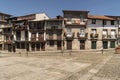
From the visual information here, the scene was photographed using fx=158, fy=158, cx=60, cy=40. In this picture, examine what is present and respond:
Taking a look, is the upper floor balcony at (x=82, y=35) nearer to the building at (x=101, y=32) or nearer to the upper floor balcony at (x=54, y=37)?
the building at (x=101, y=32)

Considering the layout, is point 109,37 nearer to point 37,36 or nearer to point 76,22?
point 76,22

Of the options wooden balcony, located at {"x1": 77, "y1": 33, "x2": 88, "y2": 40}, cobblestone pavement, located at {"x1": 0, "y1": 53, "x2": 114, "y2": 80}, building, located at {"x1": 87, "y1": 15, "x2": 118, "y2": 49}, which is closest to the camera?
cobblestone pavement, located at {"x1": 0, "y1": 53, "x2": 114, "y2": 80}

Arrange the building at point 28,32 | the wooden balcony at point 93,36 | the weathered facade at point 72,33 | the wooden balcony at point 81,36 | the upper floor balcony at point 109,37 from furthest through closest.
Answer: the building at point 28,32, the upper floor balcony at point 109,37, the wooden balcony at point 93,36, the weathered facade at point 72,33, the wooden balcony at point 81,36

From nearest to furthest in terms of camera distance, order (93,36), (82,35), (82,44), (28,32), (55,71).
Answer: (55,71), (82,35), (93,36), (82,44), (28,32)

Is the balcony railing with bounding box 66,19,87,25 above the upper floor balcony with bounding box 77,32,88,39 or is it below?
above

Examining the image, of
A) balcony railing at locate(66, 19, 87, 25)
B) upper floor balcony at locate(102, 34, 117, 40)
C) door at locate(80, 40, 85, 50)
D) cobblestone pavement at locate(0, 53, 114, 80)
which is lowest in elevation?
cobblestone pavement at locate(0, 53, 114, 80)

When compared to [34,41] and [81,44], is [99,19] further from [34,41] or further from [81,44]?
[34,41]

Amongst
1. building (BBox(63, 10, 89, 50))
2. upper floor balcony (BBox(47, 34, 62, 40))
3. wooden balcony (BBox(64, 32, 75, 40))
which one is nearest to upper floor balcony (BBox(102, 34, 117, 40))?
building (BBox(63, 10, 89, 50))

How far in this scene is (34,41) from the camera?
46781 mm

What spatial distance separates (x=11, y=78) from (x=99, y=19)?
37659 millimetres

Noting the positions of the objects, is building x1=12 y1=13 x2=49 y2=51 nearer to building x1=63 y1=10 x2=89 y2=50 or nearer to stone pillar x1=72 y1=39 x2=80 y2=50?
building x1=63 y1=10 x2=89 y2=50

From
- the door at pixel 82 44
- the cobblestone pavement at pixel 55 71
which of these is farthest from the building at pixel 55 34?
the cobblestone pavement at pixel 55 71

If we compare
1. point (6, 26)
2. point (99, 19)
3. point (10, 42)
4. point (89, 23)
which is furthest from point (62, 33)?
point (6, 26)

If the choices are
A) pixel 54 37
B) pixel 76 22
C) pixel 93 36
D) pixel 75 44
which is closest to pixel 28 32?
pixel 54 37
